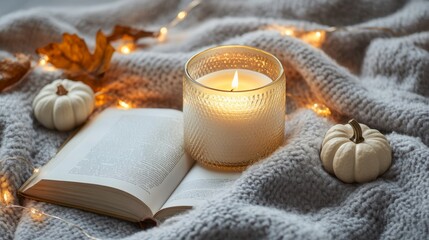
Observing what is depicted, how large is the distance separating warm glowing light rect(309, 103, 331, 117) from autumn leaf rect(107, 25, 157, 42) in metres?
0.43

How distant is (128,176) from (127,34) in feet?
1.60

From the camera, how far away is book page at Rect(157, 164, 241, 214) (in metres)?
0.99

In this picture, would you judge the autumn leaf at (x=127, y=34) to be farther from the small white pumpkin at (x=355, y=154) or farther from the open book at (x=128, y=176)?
the small white pumpkin at (x=355, y=154)

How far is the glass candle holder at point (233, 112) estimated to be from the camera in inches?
40.6

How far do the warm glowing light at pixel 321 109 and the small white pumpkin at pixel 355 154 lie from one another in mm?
142

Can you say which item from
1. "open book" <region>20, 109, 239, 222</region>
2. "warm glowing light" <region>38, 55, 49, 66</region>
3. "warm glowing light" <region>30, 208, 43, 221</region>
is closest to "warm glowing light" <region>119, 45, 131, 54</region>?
"warm glowing light" <region>38, 55, 49, 66</region>

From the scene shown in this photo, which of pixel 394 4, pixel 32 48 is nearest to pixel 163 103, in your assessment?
pixel 32 48

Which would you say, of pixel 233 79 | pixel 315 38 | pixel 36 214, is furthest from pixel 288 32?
pixel 36 214

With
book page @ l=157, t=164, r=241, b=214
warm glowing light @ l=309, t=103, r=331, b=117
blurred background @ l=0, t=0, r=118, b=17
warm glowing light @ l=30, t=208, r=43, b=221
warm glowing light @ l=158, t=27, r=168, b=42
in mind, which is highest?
blurred background @ l=0, t=0, r=118, b=17

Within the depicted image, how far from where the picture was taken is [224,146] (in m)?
1.06

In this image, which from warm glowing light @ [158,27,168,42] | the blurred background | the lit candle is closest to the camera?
the lit candle

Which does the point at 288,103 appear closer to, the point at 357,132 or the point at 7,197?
the point at 357,132

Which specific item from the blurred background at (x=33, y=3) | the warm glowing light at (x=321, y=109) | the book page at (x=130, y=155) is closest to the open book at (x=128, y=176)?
the book page at (x=130, y=155)

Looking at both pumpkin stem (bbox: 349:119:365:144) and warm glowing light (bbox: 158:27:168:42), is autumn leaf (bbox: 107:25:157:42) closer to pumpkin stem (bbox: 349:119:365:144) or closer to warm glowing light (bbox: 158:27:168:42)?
warm glowing light (bbox: 158:27:168:42)
